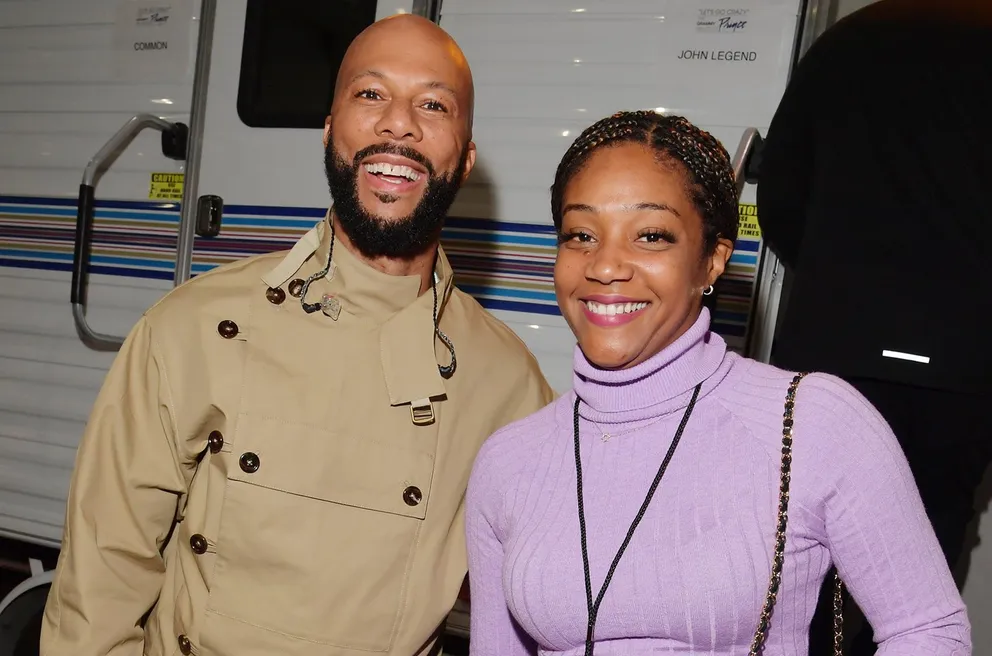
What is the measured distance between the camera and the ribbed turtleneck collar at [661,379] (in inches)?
64.7

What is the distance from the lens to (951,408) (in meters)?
2.16

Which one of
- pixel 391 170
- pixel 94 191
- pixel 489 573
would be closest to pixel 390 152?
pixel 391 170

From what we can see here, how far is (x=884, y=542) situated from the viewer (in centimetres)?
145

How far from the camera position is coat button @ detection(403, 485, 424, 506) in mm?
1965

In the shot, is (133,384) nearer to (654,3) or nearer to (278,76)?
(278,76)

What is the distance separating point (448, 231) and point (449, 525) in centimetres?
132

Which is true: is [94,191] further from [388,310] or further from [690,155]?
[690,155]

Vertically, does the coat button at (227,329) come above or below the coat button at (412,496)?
above

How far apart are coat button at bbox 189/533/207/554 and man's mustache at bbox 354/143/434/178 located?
33.6 inches

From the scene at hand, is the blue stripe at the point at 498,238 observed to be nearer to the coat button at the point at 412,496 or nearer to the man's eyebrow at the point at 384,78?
the man's eyebrow at the point at 384,78

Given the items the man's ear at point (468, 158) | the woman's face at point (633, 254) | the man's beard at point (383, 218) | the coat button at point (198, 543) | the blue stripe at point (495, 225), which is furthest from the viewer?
the blue stripe at point (495, 225)

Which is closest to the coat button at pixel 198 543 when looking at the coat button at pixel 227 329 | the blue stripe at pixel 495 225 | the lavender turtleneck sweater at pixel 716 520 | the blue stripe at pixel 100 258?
the coat button at pixel 227 329

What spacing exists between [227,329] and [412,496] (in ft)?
1.73

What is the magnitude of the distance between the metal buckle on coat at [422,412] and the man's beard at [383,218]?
1.13 ft
